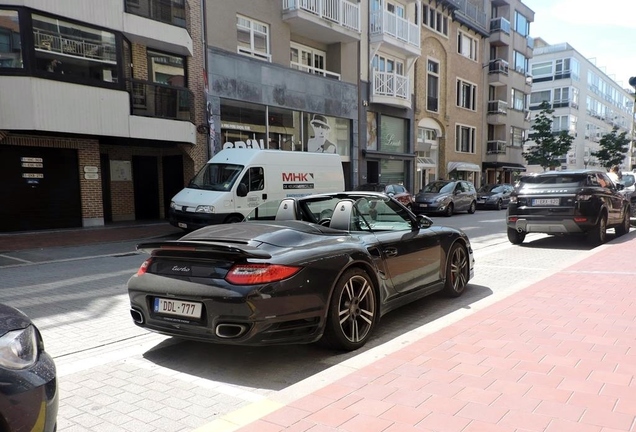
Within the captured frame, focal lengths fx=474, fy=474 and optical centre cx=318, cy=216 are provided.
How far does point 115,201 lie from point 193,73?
5.41m

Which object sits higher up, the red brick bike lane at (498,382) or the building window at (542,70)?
the building window at (542,70)

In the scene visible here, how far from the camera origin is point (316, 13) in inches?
798

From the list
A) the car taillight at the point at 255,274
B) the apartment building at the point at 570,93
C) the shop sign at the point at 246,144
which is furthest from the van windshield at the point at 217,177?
the apartment building at the point at 570,93

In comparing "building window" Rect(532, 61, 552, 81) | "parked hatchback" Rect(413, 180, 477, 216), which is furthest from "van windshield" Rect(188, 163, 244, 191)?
"building window" Rect(532, 61, 552, 81)

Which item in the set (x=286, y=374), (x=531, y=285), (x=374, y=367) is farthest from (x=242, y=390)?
(x=531, y=285)

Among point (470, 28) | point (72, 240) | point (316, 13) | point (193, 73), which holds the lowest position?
point (72, 240)

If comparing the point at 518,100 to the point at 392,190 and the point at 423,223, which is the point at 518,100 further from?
the point at 423,223

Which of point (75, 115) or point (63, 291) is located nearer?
point (63, 291)

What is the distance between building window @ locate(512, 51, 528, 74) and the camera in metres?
39.9

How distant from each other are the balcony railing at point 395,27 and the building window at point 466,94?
24.6 feet

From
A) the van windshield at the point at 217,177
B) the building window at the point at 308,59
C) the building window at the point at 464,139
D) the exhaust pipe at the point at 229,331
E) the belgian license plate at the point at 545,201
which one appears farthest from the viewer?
the building window at the point at 464,139

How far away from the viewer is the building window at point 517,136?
132 ft

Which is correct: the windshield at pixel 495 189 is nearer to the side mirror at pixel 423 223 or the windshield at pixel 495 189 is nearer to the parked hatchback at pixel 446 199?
the parked hatchback at pixel 446 199

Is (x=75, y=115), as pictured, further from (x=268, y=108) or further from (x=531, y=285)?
(x=531, y=285)
